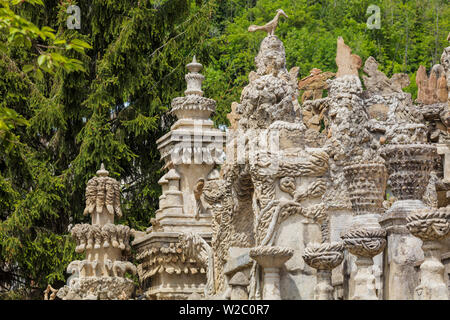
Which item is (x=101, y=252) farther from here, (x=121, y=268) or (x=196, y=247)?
(x=196, y=247)

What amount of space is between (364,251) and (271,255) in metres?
1.78

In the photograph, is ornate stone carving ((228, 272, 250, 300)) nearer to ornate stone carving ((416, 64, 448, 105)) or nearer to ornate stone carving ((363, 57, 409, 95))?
ornate stone carving ((416, 64, 448, 105))

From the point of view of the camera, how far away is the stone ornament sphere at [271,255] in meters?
12.5

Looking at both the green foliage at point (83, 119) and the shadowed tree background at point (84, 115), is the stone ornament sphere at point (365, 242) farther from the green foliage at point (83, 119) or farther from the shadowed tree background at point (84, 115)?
the shadowed tree background at point (84, 115)

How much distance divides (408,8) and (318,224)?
93.3ft

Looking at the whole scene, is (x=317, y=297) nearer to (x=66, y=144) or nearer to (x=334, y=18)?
(x=66, y=144)

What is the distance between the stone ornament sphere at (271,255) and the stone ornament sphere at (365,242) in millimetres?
1569

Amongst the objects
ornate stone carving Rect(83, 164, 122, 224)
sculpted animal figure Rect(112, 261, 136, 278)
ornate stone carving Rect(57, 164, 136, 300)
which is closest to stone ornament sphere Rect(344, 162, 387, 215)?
ornate stone carving Rect(57, 164, 136, 300)

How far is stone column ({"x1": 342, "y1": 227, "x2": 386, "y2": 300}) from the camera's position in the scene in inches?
430

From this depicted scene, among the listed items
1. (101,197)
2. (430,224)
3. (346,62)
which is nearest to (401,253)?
(430,224)

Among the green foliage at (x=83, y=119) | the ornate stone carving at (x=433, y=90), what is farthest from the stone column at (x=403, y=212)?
the green foliage at (x=83, y=119)

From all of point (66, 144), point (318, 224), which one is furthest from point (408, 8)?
point (318, 224)

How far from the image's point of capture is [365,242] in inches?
432

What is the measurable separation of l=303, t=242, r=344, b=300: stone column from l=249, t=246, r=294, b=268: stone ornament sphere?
0.81m
